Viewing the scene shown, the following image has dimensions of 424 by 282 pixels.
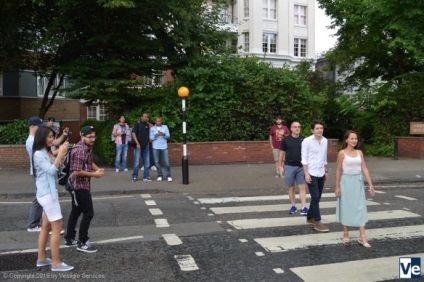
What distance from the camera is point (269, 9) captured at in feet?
155

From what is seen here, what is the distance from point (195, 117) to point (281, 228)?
11080mm

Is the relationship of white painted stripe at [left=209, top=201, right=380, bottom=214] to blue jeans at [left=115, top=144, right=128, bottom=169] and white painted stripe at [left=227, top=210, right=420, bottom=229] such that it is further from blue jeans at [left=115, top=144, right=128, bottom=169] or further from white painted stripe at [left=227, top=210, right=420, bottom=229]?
blue jeans at [left=115, top=144, right=128, bottom=169]

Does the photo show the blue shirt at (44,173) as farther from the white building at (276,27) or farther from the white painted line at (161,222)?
the white building at (276,27)

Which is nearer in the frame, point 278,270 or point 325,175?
point 278,270

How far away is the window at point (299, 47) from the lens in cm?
4934

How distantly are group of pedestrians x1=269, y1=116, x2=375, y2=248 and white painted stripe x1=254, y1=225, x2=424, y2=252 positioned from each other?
0.26 m

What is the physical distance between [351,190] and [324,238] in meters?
0.93

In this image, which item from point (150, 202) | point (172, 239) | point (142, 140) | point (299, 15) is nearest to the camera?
point (172, 239)

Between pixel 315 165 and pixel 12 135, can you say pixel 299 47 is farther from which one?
pixel 315 165

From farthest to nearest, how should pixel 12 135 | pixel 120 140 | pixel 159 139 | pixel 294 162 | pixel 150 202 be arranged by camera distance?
pixel 12 135
pixel 120 140
pixel 159 139
pixel 150 202
pixel 294 162

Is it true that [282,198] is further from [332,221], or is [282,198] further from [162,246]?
[162,246]

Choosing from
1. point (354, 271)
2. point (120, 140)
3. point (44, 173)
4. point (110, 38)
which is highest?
point (110, 38)

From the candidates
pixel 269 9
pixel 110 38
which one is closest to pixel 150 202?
pixel 110 38

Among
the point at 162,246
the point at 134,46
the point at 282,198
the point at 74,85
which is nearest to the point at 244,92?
the point at 134,46
